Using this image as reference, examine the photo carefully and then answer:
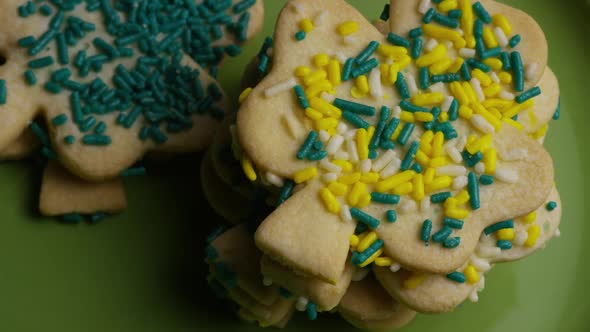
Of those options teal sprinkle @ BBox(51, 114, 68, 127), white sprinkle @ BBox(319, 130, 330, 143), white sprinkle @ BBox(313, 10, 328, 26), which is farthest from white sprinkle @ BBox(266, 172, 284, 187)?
teal sprinkle @ BBox(51, 114, 68, 127)

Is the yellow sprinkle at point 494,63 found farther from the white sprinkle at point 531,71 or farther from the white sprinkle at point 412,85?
the white sprinkle at point 412,85

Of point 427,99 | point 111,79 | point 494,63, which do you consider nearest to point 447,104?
point 427,99

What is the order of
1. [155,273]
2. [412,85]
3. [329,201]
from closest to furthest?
[329,201], [412,85], [155,273]

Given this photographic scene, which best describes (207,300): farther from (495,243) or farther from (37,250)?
(495,243)

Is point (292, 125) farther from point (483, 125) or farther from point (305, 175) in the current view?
point (483, 125)

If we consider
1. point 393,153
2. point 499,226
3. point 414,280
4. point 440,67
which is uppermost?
point 440,67

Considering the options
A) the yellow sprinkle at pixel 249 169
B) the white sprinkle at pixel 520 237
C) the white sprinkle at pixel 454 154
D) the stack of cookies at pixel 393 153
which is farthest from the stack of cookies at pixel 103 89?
the white sprinkle at pixel 520 237

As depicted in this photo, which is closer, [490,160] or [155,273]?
[490,160]

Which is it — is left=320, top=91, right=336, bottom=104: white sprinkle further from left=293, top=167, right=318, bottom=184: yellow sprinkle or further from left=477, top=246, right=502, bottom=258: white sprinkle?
left=477, top=246, right=502, bottom=258: white sprinkle
